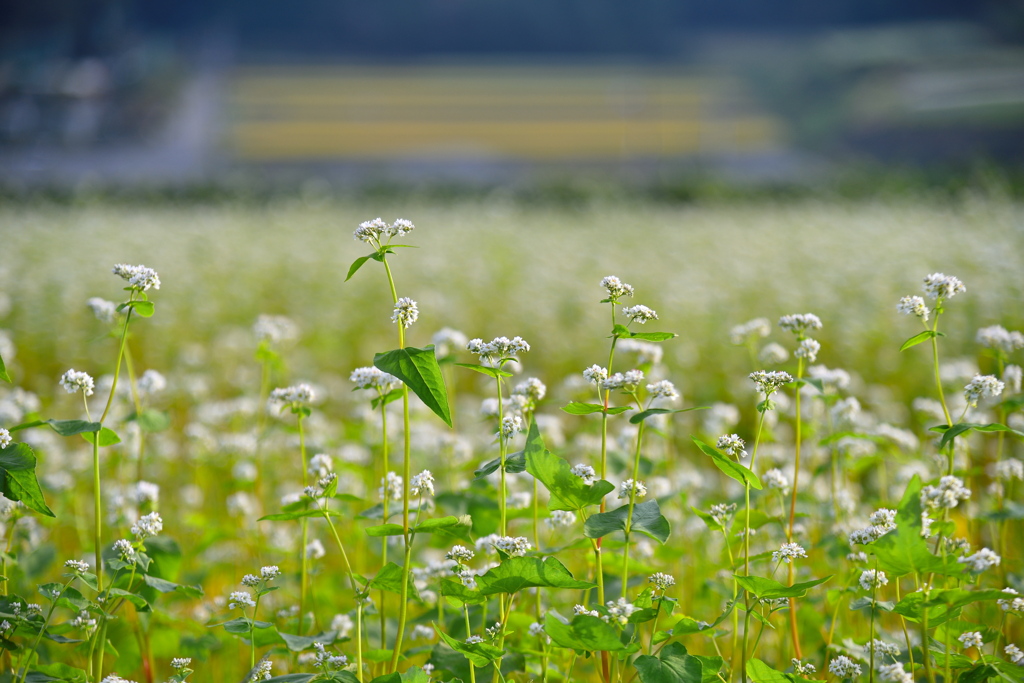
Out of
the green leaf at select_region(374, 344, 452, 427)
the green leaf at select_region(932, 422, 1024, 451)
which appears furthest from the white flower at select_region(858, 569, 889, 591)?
the green leaf at select_region(374, 344, 452, 427)

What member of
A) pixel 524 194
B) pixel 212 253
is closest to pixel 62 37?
pixel 524 194

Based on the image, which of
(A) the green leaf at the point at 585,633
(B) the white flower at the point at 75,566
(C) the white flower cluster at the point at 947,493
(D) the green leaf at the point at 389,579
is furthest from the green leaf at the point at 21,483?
(C) the white flower cluster at the point at 947,493

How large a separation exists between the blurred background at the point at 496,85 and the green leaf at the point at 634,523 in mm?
24990

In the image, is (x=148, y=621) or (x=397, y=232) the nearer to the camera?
(x=397, y=232)

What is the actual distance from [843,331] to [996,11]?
120 feet

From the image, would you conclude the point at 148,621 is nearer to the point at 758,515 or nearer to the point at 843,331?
the point at 758,515

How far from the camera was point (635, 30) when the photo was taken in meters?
35.9

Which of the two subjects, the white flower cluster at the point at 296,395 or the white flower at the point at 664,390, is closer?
the white flower at the point at 664,390

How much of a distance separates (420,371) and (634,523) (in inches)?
14.3

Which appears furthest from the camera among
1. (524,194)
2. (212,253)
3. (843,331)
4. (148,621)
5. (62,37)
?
(62,37)

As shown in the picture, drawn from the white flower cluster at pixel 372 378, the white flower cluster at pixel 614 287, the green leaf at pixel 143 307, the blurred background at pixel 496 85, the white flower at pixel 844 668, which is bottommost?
the white flower at pixel 844 668

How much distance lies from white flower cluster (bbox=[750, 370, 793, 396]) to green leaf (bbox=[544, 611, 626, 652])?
0.42 m

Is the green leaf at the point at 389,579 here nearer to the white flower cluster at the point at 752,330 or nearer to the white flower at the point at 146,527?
the white flower at the point at 146,527

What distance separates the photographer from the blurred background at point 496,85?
86.6 feet
